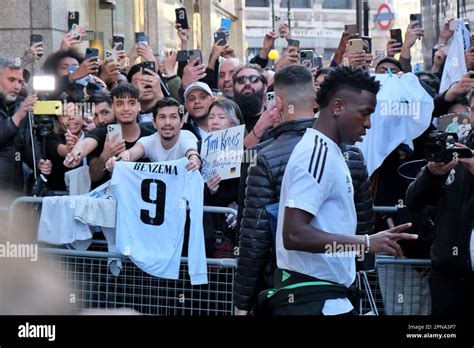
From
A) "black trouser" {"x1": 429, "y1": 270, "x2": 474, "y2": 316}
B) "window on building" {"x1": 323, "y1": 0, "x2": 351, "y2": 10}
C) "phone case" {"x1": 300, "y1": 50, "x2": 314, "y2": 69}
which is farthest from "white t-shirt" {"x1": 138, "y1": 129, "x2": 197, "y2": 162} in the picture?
"window on building" {"x1": 323, "y1": 0, "x2": 351, "y2": 10}

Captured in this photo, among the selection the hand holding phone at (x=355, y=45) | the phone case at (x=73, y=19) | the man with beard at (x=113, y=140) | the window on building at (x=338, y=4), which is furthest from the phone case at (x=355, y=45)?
the window on building at (x=338, y=4)

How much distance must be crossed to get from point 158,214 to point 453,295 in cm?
222

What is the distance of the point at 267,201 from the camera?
5387mm

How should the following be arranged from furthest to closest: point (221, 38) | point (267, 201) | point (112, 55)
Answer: point (221, 38)
point (112, 55)
point (267, 201)

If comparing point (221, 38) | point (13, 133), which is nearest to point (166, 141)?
point (13, 133)

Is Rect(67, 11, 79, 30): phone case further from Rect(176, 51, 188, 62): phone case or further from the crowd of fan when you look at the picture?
the crowd of fan

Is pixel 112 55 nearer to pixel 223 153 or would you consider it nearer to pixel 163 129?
pixel 163 129

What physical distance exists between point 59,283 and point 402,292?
2447 millimetres

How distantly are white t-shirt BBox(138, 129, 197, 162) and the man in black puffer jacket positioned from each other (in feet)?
6.70

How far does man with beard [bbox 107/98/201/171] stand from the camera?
7.55 metres

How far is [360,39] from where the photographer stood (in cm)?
866

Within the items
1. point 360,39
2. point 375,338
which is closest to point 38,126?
point 360,39

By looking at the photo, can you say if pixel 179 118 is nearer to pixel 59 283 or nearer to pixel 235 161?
pixel 235 161

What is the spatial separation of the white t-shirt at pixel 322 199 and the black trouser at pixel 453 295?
1.55 meters
